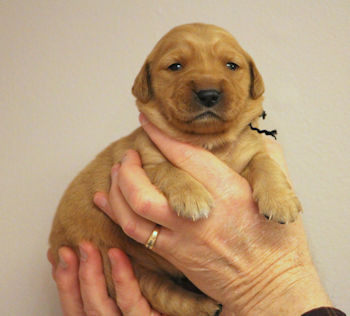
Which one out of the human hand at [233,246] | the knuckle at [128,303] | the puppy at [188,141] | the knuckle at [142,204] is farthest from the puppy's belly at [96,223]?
the knuckle at [142,204]

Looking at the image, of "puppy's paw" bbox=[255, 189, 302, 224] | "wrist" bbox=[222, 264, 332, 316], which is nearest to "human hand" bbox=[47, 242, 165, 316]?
"wrist" bbox=[222, 264, 332, 316]

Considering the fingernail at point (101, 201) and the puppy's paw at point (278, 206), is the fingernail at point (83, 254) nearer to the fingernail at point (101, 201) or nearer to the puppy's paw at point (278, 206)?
the fingernail at point (101, 201)

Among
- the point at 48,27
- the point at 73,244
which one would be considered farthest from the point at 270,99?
the point at 48,27

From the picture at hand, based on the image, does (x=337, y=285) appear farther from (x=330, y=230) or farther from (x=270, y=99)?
(x=270, y=99)

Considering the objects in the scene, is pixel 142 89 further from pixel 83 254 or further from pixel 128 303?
pixel 128 303

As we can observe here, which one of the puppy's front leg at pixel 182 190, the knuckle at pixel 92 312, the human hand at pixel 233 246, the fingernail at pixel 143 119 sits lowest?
the knuckle at pixel 92 312

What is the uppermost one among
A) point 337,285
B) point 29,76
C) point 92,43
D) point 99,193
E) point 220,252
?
Result: point 92,43
